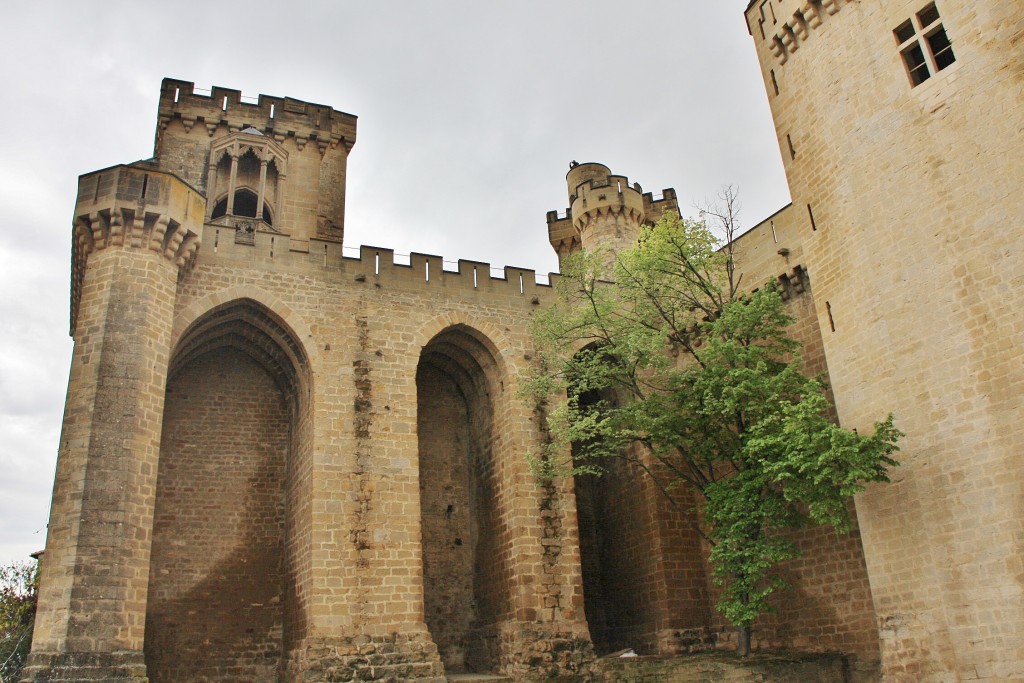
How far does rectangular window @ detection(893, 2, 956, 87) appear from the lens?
521 inches

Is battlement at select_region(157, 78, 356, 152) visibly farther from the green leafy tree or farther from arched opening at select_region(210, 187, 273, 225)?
the green leafy tree

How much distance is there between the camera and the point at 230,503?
1675cm

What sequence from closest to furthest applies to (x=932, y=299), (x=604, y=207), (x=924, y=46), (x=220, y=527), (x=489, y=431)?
(x=932, y=299)
(x=924, y=46)
(x=220, y=527)
(x=489, y=431)
(x=604, y=207)

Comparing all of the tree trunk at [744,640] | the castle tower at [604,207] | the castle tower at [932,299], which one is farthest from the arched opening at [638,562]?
the castle tower at [604,207]

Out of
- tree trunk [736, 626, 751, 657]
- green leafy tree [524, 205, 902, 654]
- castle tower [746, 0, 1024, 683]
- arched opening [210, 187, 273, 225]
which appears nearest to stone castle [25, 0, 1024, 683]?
castle tower [746, 0, 1024, 683]

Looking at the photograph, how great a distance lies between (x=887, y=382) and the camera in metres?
13.0

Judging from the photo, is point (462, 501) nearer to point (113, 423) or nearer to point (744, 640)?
point (744, 640)

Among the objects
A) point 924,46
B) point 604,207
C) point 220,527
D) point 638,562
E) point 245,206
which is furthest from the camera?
point 604,207

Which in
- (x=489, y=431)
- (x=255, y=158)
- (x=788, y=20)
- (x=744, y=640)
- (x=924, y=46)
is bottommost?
(x=744, y=640)

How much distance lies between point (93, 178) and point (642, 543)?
13196 mm

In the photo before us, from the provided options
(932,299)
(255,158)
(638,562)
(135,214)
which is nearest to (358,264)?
(135,214)

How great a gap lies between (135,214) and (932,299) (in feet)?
44.6

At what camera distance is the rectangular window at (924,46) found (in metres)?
13.2

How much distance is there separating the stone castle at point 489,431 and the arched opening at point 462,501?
0.22 feet
